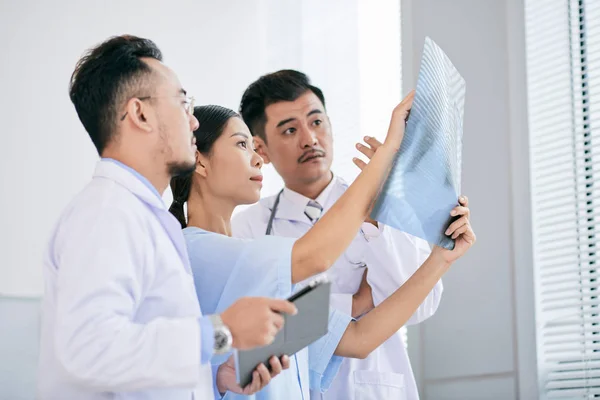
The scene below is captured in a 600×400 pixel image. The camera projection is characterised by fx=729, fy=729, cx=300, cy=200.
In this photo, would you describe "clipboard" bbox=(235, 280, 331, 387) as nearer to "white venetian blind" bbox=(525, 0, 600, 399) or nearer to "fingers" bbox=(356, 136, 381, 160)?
"fingers" bbox=(356, 136, 381, 160)

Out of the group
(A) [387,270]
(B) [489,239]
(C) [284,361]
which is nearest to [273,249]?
(C) [284,361]

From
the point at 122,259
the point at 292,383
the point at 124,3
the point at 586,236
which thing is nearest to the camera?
the point at 122,259

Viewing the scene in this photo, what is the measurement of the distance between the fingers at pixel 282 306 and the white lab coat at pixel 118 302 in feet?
0.38

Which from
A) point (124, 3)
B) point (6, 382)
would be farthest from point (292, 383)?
point (124, 3)

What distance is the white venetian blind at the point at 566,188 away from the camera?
8.88ft

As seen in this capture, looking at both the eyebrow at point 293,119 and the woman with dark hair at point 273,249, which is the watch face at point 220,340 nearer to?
the woman with dark hair at point 273,249

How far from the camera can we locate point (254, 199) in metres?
1.66

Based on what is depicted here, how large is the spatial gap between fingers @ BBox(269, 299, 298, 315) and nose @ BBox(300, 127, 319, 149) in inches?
48.1

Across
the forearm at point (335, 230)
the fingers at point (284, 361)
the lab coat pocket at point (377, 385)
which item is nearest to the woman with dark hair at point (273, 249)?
the forearm at point (335, 230)

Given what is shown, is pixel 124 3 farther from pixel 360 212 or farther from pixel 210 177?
pixel 360 212

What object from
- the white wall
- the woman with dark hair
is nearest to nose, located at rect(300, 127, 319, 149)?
the woman with dark hair

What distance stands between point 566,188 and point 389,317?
1.40 meters

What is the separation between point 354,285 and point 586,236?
115 centimetres

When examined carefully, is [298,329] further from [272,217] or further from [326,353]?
[272,217]
